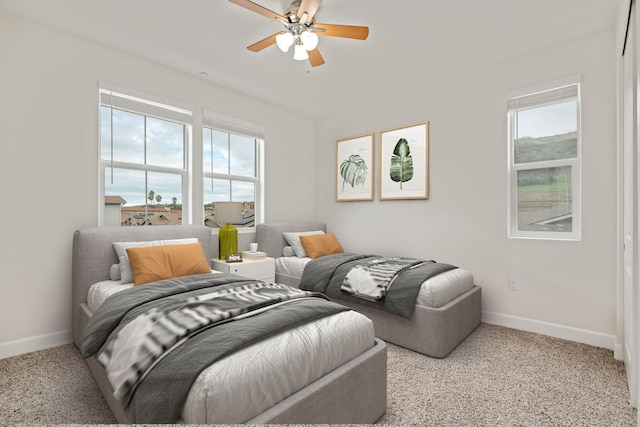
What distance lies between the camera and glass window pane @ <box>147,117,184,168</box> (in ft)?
10.9

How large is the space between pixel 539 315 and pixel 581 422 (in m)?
1.44

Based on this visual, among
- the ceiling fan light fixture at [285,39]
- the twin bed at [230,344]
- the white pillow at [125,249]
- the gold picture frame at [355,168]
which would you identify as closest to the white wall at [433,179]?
the twin bed at [230,344]

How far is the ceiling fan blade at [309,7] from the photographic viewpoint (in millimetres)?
2004

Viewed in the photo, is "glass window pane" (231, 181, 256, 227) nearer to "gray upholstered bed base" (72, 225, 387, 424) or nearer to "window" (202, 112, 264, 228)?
"window" (202, 112, 264, 228)

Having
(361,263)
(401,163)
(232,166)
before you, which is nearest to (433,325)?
(361,263)

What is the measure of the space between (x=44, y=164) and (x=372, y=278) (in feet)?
9.59

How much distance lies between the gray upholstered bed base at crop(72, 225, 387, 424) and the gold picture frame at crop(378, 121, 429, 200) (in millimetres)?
2446

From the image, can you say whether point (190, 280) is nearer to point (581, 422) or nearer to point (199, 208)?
point (199, 208)

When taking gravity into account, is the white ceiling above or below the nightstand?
above

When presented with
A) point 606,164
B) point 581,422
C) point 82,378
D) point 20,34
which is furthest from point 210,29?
point 581,422

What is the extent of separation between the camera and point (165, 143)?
343 cm

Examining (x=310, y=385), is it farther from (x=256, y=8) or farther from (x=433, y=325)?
(x=256, y=8)

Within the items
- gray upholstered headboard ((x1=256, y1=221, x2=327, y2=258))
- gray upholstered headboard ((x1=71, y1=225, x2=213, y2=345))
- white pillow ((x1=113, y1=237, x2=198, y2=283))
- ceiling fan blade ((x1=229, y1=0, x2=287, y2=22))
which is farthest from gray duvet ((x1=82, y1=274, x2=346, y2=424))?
ceiling fan blade ((x1=229, y1=0, x2=287, y2=22))

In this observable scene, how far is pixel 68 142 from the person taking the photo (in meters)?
2.75
